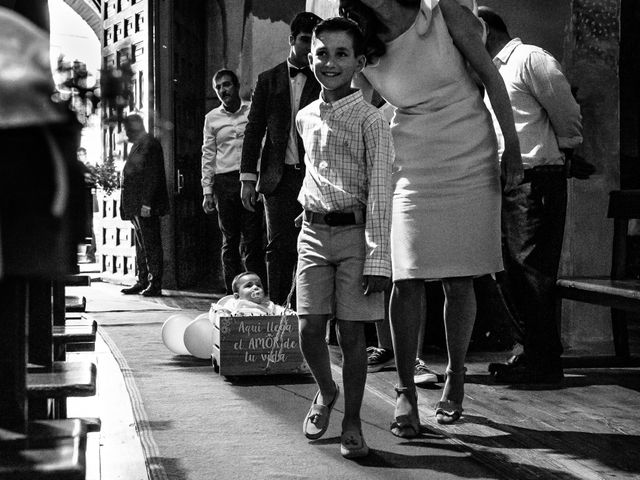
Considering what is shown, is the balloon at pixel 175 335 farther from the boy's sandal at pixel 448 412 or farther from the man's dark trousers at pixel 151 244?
the man's dark trousers at pixel 151 244

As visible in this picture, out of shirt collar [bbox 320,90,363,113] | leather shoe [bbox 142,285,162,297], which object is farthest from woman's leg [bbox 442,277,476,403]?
leather shoe [bbox 142,285,162,297]

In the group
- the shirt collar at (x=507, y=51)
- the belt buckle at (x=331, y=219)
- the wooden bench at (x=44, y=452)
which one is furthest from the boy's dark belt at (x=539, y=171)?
the wooden bench at (x=44, y=452)

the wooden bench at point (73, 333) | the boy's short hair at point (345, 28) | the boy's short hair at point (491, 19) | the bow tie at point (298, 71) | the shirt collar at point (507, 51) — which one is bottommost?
the wooden bench at point (73, 333)

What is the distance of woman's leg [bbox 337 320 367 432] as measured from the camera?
2641mm

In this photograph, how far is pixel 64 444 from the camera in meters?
1.18

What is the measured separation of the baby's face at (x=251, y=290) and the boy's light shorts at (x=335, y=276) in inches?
69.5

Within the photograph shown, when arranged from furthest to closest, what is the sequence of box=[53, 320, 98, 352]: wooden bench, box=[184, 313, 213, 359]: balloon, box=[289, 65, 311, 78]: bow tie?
box=[289, 65, 311, 78]: bow tie
box=[184, 313, 213, 359]: balloon
box=[53, 320, 98, 352]: wooden bench

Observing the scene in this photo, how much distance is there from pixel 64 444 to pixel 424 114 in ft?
6.86

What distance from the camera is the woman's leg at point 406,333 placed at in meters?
2.90

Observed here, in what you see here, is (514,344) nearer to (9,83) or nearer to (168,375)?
(168,375)

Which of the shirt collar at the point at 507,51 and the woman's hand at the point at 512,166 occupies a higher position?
the shirt collar at the point at 507,51

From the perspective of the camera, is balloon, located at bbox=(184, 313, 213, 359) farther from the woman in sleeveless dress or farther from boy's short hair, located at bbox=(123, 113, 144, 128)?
boy's short hair, located at bbox=(123, 113, 144, 128)

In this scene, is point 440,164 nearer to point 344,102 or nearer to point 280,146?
point 344,102

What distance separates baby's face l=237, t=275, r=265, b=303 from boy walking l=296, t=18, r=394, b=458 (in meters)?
1.75
